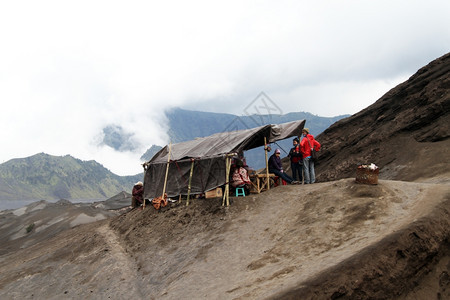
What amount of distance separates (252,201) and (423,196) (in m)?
6.01

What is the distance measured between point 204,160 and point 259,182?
8.83 feet

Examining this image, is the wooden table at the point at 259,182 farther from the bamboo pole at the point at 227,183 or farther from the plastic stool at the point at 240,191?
the bamboo pole at the point at 227,183

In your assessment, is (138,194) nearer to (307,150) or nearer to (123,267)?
(123,267)

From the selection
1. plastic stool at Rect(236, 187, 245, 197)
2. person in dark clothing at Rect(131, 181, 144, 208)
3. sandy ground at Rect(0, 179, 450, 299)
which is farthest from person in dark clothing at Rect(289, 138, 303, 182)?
person in dark clothing at Rect(131, 181, 144, 208)

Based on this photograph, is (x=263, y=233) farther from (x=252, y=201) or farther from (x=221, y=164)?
(x=221, y=164)

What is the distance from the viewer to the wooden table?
14.1 metres

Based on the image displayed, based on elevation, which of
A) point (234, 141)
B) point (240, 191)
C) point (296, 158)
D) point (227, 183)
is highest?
point (234, 141)

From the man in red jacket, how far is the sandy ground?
1.22 meters

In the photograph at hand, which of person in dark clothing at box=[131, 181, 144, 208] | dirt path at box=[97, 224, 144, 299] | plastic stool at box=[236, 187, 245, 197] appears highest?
person in dark clothing at box=[131, 181, 144, 208]

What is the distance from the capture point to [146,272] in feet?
36.7

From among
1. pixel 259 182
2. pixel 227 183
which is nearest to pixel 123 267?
pixel 227 183

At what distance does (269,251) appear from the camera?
8922 mm

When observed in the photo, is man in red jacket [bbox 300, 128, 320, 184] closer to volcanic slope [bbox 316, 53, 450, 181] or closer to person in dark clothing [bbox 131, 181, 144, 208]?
volcanic slope [bbox 316, 53, 450, 181]

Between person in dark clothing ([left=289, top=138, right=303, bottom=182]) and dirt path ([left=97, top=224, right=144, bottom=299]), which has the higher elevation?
person in dark clothing ([left=289, top=138, right=303, bottom=182])
